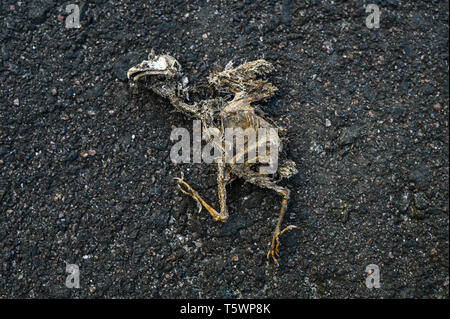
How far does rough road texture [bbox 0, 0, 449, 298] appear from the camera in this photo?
331cm

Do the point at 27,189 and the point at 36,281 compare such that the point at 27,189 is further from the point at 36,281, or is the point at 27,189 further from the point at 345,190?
the point at 345,190

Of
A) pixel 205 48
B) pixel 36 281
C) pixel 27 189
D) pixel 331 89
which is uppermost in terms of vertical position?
pixel 205 48

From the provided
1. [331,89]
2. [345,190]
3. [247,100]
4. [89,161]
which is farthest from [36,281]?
[331,89]

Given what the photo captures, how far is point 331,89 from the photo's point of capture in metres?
3.43

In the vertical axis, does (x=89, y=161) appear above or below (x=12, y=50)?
below

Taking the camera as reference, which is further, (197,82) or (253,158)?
(197,82)

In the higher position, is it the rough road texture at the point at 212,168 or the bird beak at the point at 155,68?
the bird beak at the point at 155,68

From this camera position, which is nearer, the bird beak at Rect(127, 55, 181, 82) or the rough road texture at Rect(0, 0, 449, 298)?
the bird beak at Rect(127, 55, 181, 82)

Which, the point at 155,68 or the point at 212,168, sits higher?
the point at 155,68

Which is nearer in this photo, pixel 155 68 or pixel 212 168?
pixel 155 68

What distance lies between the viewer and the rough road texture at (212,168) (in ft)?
10.8

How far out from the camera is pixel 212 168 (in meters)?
3.39

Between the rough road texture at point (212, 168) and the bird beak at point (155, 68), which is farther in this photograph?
the rough road texture at point (212, 168)

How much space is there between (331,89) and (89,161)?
1892 mm
